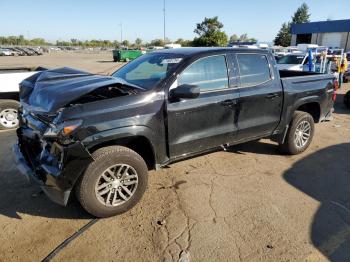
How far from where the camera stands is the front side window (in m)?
4.00

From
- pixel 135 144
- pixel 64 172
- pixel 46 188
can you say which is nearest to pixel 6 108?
pixel 135 144

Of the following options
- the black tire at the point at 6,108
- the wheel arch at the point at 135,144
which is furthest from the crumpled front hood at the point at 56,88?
the black tire at the point at 6,108

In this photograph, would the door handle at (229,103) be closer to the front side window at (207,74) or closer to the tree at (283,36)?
the front side window at (207,74)

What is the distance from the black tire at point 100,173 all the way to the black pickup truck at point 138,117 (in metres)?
0.01

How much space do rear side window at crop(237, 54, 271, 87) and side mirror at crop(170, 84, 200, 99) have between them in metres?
1.13

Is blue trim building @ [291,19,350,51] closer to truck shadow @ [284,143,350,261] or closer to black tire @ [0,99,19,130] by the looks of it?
truck shadow @ [284,143,350,261]

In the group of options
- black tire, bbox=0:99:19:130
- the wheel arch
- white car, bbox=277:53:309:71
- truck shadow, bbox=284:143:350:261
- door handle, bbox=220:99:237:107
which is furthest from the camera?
white car, bbox=277:53:309:71

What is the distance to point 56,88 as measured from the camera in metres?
3.63

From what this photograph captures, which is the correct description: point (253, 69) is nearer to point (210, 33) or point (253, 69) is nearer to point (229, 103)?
point (229, 103)

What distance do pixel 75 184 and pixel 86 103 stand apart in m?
0.84

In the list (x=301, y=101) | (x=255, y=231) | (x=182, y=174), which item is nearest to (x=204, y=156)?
(x=182, y=174)

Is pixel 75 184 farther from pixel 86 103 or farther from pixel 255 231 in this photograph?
pixel 255 231

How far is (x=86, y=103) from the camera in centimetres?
331

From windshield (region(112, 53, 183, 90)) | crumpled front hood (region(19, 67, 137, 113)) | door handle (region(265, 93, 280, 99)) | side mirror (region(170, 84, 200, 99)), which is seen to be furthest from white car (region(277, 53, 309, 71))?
crumpled front hood (region(19, 67, 137, 113))
